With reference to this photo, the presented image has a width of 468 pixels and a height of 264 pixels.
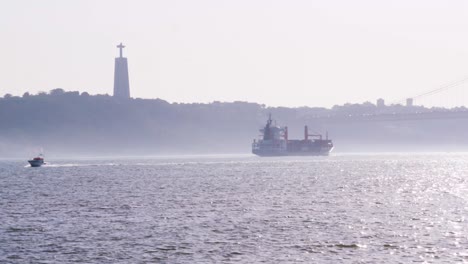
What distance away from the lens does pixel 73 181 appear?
114m

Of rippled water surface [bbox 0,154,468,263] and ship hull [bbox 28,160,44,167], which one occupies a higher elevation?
ship hull [bbox 28,160,44,167]

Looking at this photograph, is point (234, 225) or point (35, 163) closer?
point (234, 225)

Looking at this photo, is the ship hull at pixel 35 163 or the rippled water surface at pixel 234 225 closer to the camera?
the rippled water surface at pixel 234 225

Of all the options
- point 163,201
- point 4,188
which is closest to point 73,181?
point 4,188

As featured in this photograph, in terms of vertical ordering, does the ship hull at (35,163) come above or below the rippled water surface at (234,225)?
above

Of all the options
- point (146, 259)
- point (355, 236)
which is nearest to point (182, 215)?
point (355, 236)

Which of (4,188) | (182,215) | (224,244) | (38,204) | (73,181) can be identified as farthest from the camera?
(73,181)

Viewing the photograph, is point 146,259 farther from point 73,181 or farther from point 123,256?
point 73,181

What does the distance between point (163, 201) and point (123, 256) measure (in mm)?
31160

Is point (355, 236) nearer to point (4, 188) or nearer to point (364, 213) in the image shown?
point (364, 213)

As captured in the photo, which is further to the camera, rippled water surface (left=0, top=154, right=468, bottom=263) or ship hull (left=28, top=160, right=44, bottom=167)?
ship hull (left=28, top=160, right=44, bottom=167)

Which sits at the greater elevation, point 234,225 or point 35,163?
point 35,163

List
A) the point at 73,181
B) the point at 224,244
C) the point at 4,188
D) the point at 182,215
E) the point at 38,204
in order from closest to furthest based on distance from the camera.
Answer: the point at 224,244, the point at 182,215, the point at 38,204, the point at 4,188, the point at 73,181

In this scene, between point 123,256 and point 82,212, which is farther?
point 82,212
